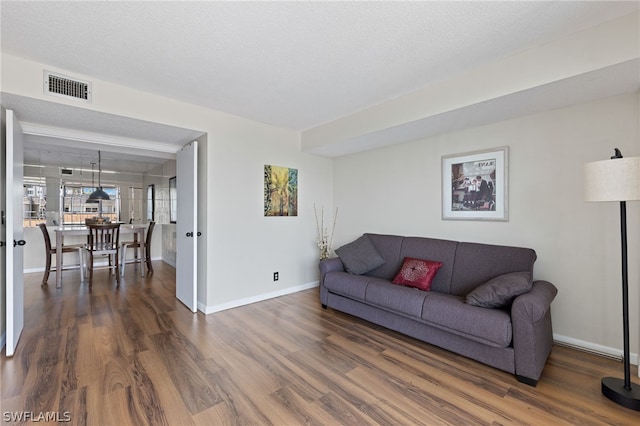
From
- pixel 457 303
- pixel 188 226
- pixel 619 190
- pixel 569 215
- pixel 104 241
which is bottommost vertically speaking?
pixel 457 303

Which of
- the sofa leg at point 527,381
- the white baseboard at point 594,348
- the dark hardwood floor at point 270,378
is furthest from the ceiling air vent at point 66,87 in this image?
the white baseboard at point 594,348

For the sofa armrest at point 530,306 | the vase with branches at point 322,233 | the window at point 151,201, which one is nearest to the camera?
the sofa armrest at point 530,306

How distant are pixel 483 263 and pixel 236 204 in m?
2.90

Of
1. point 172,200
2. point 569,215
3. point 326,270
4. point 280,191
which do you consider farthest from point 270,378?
point 172,200

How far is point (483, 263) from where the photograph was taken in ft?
9.03

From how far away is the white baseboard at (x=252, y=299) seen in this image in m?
3.41

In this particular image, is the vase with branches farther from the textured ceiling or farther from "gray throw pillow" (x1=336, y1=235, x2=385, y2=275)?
the textured ceiling

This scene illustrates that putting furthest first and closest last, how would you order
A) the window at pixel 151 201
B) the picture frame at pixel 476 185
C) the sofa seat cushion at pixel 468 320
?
1. the window at pixel 151 201
2. the picture frame at pixel 476 185
3. the sofa seat cushion at pixel 468 320

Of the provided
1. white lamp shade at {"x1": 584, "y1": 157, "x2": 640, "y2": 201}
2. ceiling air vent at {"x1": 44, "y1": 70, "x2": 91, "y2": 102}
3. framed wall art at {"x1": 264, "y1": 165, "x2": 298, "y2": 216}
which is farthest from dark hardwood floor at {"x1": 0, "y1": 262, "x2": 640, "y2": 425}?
ceiling air vent at {"x1": 44, "y1": 70, "x2": 91, "y2": 102}

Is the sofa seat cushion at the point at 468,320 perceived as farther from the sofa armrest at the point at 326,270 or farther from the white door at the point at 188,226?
the white door at the point at 188,226

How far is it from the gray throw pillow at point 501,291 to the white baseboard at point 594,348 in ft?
2.97

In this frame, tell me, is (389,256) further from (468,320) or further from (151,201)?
(151,201)

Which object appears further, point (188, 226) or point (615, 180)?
point (188, 226)

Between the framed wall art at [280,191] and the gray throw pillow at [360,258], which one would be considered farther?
the framed wall art at [280,191]
